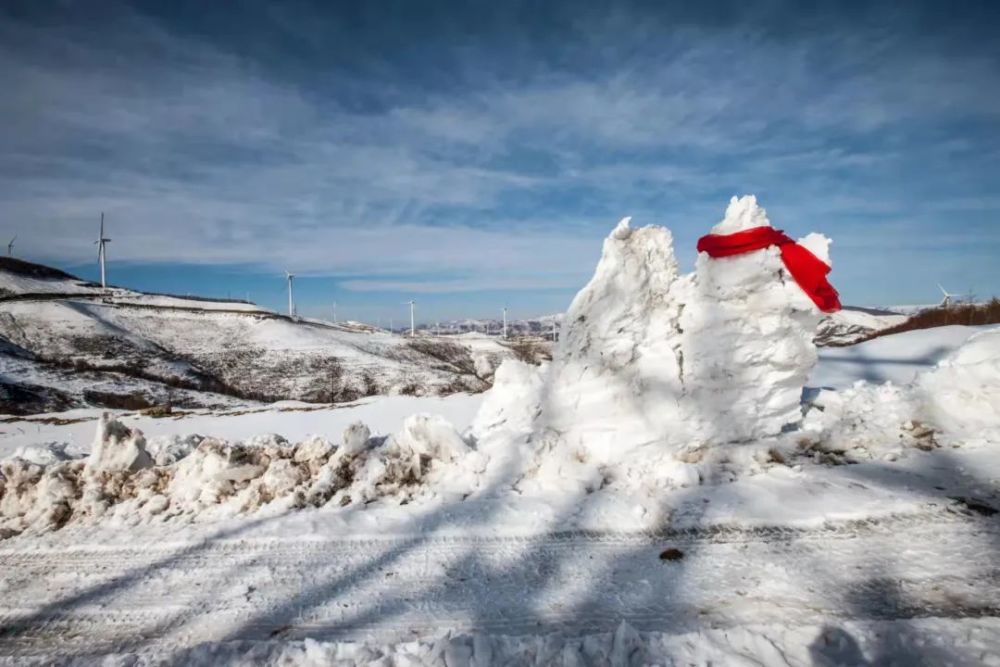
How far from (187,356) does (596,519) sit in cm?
4800

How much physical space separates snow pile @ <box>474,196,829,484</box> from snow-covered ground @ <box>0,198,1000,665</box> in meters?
0.03

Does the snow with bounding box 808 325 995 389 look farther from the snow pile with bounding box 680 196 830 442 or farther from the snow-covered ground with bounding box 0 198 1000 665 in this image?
the snow pile with bounding box 680 196 830 442

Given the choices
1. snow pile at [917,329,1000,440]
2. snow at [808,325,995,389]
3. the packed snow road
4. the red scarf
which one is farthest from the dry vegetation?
the packed snow road

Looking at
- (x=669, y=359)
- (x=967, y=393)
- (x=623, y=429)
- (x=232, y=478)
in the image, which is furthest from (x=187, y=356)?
(x=967, y=393)

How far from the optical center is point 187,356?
44.6 meters

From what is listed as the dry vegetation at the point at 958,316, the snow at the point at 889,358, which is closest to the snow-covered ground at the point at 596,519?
the snow at the point at 889,358

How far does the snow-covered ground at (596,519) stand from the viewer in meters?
3.53

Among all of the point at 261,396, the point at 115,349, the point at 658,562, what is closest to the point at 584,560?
the point at 658,562

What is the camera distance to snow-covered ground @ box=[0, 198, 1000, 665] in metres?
3.53

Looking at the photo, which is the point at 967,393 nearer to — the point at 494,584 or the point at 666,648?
the point at 666,648

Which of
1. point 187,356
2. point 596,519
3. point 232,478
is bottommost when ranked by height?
point 596,519

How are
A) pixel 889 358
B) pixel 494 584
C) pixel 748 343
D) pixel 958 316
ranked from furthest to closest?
pixel 958 316, pixel 889 358, pixel 748 343, pixel 494 584

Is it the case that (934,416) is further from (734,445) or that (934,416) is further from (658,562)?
(658,562)

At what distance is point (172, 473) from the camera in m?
6.38
